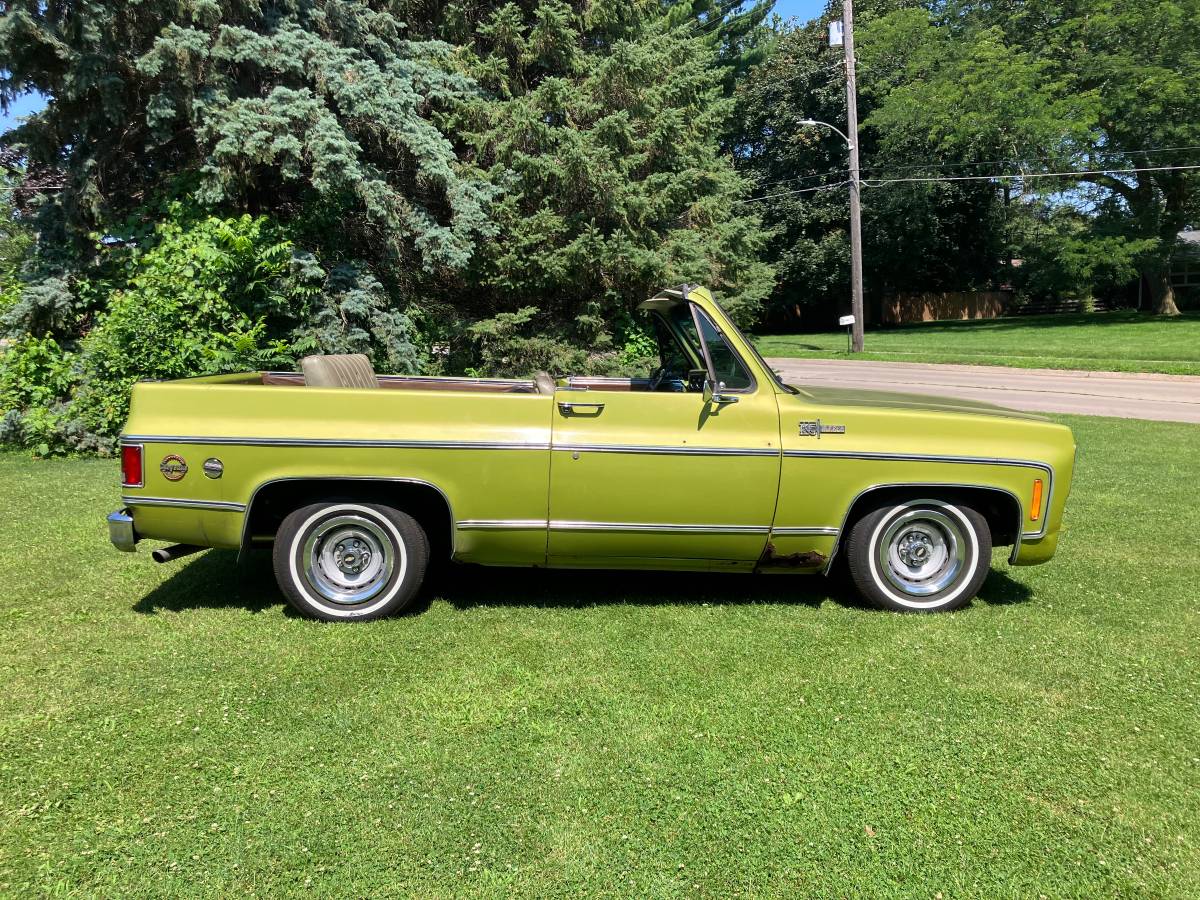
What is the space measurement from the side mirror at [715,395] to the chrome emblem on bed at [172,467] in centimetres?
273

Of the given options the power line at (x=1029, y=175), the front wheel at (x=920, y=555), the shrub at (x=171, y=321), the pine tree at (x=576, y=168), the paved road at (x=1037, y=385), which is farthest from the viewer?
the power line at (x=1029, y=175)

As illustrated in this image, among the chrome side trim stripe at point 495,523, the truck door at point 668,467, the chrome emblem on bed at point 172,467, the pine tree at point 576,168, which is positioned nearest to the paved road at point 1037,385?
the pine tree at point 576,168

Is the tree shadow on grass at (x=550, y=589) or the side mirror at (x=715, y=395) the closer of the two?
the side mirror at (x=715, y=395)

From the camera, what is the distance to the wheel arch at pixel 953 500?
4.30 metres

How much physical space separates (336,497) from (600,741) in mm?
2017

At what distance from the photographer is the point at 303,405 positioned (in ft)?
13.7

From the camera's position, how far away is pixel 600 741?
10.5ft

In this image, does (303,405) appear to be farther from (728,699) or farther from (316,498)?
(728,699)

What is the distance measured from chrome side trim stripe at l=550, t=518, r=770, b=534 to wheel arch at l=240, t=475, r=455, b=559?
60 cm

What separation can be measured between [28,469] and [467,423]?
22.9 feet

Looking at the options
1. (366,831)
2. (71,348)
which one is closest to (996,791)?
(366,831)

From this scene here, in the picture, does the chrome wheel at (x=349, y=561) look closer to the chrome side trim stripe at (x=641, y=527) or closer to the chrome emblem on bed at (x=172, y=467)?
the chrome emblem on bed at (x=172, y=467)

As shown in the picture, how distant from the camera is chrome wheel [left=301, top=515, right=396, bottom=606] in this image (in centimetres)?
432

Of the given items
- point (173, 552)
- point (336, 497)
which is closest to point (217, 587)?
point (173, 552)
